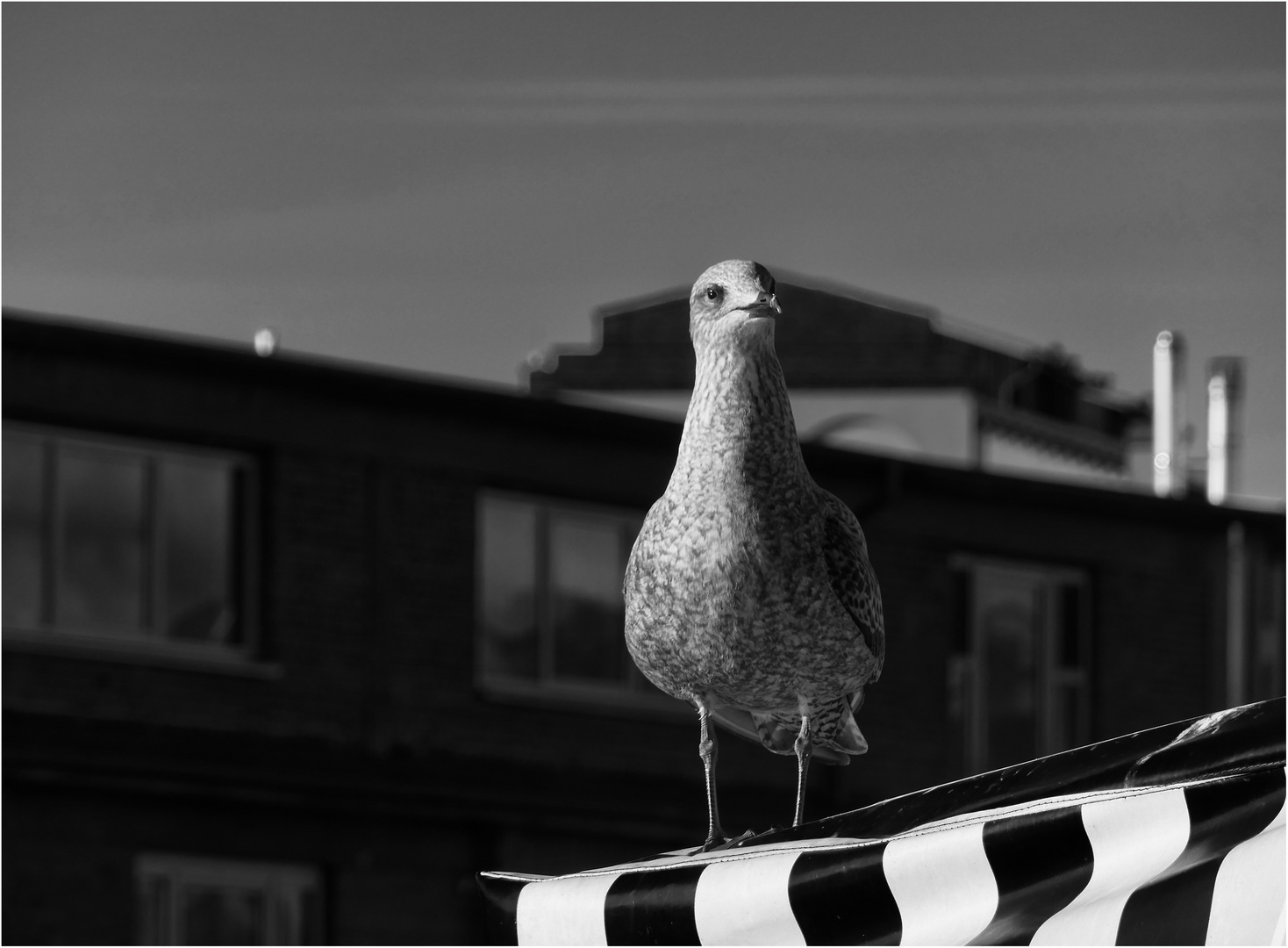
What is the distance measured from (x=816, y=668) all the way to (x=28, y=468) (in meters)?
17.4

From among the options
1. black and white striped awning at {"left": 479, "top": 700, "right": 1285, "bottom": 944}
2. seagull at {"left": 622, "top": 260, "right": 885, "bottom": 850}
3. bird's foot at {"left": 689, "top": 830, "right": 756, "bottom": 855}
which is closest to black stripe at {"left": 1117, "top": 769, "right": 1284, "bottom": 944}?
black and white striped awning at {"left": 479, "top": 700, "right": 1285, "bottom": 944}

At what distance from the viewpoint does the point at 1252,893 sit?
374cm

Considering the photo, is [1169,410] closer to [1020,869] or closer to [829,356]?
[829,356]

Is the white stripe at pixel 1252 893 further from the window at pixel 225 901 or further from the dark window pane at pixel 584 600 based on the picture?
the dark window pane at pixel 584 600

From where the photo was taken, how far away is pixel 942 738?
87.9 ft

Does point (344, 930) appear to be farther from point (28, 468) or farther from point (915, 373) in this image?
point (915, 373)

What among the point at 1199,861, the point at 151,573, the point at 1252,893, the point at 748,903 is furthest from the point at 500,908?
the point at 151,573

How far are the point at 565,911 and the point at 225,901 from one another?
18.1 m

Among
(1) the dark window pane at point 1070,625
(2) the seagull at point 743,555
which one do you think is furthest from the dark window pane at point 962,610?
(2) the seagull at point 743,555

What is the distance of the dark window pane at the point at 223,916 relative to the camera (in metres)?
21.9

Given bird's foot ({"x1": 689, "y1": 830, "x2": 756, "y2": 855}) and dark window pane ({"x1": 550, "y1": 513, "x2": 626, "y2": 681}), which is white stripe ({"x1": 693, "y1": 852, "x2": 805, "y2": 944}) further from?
dark window pane ({"x1": 550, "y1": 513, "x2": 626, "y2": 681})

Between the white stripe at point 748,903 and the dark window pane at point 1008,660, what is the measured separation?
23418 millimetres

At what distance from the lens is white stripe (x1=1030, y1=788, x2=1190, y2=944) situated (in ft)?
12.7

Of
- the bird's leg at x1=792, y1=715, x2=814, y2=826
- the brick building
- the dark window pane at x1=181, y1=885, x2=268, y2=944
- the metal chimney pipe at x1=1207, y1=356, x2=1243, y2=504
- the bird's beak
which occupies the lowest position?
the bird's leg at x1=792, y1=715, x2=814, y2=826
